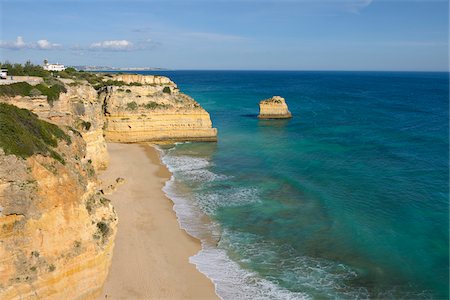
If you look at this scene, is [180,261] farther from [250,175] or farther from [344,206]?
[250,175]

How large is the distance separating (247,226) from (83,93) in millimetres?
20447

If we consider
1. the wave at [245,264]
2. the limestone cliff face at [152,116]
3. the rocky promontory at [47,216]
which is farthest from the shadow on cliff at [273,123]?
the rocky promontory at [47,216]

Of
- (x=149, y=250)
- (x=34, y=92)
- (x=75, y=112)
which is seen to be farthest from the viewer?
(x=75, y=112)

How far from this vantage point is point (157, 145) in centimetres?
5006

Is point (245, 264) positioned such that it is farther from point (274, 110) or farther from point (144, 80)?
point (274, 110)

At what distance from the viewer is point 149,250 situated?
73.8 feet

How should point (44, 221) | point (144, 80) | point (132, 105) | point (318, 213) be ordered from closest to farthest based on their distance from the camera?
point (44, 221) → point (318, 213) → point (132, 105) → point (144, 80)

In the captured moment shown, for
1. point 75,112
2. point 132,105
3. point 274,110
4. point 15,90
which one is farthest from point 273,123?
point 15,90

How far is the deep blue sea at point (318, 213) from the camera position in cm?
2034

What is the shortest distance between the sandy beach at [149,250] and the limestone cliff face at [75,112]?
2516 mm

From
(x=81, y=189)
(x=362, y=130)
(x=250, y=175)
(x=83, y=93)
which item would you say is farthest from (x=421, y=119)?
(x=81, y=189)

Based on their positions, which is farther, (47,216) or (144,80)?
(144,80)

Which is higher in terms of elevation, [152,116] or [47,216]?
[152,116]

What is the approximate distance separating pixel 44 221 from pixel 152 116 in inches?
1477
